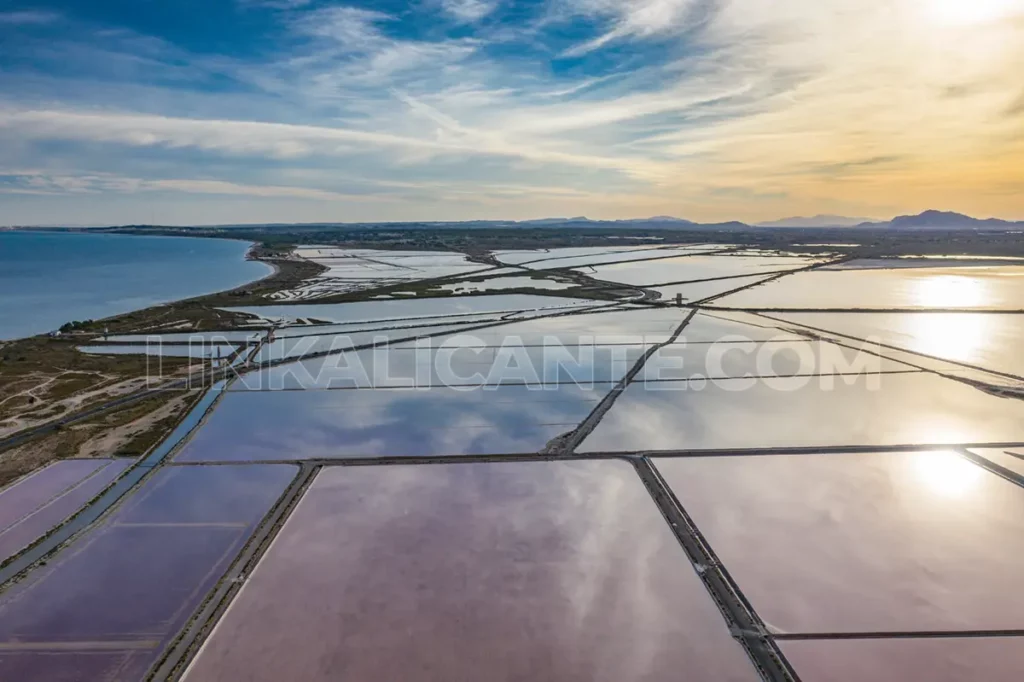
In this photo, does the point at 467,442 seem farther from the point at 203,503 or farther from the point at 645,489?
the point at 203,503

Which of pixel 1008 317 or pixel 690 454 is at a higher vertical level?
pixel 1008 317

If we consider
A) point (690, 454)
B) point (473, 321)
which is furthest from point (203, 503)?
point (473, 321)

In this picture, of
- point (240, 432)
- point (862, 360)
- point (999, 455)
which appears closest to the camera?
point (999, 455)

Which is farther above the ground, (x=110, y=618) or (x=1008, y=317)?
(x=1008, y=317)

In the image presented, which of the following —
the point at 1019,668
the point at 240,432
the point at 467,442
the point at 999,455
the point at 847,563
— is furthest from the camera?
the point at 240,432

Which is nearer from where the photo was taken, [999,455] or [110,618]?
[110,618]

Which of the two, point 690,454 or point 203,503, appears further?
point 690,454

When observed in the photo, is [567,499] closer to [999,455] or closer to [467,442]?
[467,442]

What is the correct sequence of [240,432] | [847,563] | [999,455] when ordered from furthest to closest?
[240,432] < [999,455] < [847,563]

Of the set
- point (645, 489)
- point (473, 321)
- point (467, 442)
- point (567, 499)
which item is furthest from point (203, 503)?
point (473, 321)
